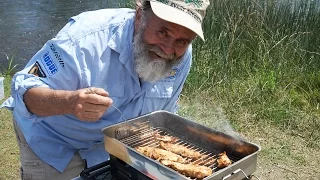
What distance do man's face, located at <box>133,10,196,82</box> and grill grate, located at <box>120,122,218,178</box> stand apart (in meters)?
0.32

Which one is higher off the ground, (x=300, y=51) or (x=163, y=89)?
(x=163, y=89)

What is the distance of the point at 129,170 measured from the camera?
1734 mm

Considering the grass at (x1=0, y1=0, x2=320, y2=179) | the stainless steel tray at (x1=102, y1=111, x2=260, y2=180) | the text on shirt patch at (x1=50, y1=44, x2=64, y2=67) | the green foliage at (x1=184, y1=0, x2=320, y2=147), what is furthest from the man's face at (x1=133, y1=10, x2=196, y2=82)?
the green foliage at (x1=184, y1=0, x2=320, y2=147)

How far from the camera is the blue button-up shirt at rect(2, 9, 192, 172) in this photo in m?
2.05

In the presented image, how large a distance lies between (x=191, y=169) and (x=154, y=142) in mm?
351

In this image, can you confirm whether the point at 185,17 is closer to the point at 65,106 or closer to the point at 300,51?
the point at 65,106

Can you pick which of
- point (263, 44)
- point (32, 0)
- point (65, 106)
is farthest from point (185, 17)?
point (32, 0)

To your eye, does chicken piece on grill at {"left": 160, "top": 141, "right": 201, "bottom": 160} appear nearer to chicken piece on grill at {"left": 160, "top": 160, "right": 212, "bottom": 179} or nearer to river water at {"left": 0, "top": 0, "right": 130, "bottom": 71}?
chicken piece on grill at {"left": 160, "top": 160, "right": 212, "bottom": 179}

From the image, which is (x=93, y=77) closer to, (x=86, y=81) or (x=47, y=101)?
(x=86, y=81)

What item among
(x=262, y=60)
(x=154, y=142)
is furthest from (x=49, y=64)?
(x=262, y=60)

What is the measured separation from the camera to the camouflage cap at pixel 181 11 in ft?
6.46

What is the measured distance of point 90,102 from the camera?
1706 mm

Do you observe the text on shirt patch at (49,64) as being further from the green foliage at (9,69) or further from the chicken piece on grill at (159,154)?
the green foliage at (9,69)

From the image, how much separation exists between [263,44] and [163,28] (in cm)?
363
